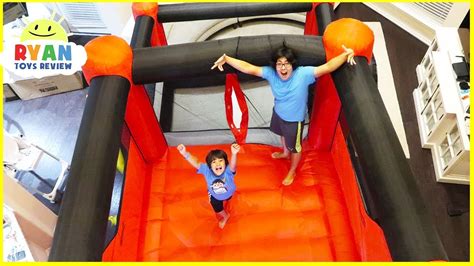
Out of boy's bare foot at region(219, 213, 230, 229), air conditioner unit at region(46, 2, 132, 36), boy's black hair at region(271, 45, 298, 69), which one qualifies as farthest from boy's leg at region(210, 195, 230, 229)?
air conditioner unit at region(46, 2, 132, 36)

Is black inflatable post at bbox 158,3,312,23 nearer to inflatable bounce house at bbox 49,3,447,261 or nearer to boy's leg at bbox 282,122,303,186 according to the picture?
inflatable bounce house at bbox 49,3,447,261

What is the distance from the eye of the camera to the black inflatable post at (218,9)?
2.21 meters

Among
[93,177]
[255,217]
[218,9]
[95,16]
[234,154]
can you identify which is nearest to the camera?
[93,177]

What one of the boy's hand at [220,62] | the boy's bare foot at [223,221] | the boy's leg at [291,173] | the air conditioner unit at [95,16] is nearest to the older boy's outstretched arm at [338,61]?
the boy's hand at [220,62]

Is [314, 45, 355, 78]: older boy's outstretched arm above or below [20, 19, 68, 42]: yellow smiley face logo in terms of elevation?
below

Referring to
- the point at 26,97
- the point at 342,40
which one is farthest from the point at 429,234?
the point at 26,97

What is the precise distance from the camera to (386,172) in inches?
52.8

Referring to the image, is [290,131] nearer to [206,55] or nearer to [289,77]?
[289,77]

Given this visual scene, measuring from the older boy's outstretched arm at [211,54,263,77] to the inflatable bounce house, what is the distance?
0.02 metres

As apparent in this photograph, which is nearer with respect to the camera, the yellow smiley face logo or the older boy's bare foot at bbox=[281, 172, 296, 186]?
the yellow smiley face logo

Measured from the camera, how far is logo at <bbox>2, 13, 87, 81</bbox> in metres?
1.48

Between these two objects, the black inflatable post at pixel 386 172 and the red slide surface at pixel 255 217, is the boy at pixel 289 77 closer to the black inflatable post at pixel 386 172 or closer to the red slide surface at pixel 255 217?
the black inflatable post at pixel 386 172

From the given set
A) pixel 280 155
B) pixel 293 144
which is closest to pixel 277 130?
pixel 293 144

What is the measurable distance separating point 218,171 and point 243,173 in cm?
51
